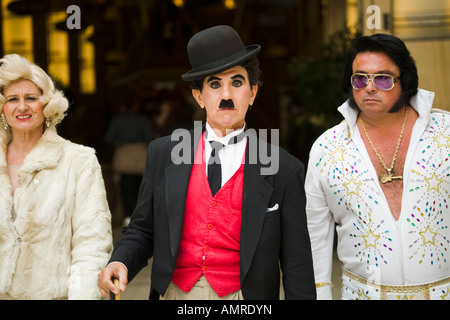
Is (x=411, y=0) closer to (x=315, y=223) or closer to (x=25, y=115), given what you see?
(x=315, y=223)

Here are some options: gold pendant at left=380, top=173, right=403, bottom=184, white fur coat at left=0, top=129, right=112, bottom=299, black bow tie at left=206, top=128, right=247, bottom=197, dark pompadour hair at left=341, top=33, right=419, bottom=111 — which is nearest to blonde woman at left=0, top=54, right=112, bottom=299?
white fur coat at left=0, top=129, right=112, bottom=299

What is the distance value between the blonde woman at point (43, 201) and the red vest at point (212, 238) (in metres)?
0.58

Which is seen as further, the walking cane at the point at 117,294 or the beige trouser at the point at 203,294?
the beige trouser at the point at 203,294

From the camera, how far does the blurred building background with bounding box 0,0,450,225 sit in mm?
6594

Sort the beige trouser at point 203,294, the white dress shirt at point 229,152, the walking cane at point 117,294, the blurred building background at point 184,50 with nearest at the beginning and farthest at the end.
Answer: the walking cane at point 117,294 → the beige trouser at point 203,294 → the white dress shirt at point 229,152 → the blurred building background at point 184,50

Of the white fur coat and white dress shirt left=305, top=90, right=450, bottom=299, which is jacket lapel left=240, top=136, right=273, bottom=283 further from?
the white fur coat

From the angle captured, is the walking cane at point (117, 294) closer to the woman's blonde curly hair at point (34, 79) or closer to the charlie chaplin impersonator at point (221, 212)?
the charlie chaplin impersonator at point (221, 212)

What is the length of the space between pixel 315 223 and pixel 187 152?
34.4 inches

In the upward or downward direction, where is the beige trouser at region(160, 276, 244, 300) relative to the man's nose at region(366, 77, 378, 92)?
downward

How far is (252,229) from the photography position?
2.38m

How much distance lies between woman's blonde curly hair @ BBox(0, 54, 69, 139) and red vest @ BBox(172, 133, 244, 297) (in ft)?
2.89

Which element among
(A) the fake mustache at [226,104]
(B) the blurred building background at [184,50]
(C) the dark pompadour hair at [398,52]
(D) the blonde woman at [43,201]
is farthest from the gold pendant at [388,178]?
(B) the blurred building background at [184,50]

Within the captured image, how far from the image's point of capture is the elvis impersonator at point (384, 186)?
2.84 m
